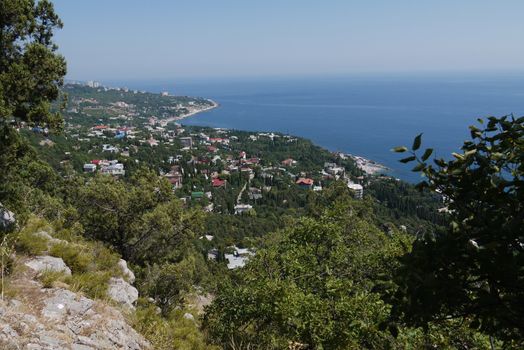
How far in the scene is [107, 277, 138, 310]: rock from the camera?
207 inches

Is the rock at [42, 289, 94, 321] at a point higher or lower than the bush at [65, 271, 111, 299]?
higher

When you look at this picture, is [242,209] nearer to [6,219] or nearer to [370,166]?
[370,166]

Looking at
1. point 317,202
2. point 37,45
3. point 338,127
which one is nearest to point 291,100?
point 338,127

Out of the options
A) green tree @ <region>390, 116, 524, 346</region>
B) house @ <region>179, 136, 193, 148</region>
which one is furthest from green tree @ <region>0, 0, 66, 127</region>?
house @ <region>179, 136, 193, 148</region>

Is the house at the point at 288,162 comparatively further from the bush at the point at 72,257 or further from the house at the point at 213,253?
the bush at the point at 72,257

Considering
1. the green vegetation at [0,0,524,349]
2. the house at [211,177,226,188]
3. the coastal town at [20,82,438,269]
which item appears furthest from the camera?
the house at [211,177,226,188]

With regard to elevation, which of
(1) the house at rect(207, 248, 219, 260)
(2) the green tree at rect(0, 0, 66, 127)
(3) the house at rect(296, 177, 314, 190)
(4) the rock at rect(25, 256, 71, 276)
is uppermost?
(2) the green tree at rect(0, 0, 66, 127)

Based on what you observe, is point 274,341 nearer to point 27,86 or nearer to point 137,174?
point 27,86

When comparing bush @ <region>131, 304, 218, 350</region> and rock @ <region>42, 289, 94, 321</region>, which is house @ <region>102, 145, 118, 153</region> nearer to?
bush @ <region>131, 304, 218, 350</region>

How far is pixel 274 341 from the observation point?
5043mm

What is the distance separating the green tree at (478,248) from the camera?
5.72ft

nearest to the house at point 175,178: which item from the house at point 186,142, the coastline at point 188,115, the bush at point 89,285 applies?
the house at point 186,142

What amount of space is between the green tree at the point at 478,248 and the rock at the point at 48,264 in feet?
14.7

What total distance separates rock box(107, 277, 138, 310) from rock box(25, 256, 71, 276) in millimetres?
619
